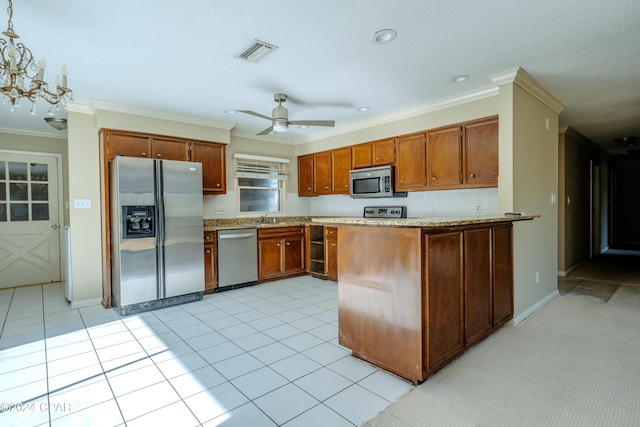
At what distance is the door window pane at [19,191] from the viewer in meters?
5.02

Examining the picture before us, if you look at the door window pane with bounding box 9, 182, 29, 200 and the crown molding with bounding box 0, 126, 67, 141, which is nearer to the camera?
the crown molding with bounding box 0, 126, 67, 141

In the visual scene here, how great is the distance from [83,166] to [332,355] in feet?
12.5

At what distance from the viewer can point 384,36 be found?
2465mm

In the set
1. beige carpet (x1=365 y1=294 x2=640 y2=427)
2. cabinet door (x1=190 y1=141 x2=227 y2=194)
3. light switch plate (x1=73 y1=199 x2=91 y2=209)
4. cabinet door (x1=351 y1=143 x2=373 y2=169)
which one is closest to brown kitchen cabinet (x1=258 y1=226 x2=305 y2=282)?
cabinet door (x1=190 y1=141 x2=227 y2=194)

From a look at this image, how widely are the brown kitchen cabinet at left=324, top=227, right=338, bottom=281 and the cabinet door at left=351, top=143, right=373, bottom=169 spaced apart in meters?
1.10

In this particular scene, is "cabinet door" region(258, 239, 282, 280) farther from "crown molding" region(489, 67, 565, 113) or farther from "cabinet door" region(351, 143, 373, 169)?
Result: "crown molding" region(489, 67, 565, 113)

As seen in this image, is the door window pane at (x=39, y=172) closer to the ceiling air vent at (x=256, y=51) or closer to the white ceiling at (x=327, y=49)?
the white ceiling at (x=327, y=49)

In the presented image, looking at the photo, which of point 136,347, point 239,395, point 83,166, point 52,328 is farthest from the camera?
point 83,166

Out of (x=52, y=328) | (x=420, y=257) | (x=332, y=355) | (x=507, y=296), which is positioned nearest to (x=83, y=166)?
(x=52, y=328)

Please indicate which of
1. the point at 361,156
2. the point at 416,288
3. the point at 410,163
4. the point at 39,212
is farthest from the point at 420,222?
the point at 39,212

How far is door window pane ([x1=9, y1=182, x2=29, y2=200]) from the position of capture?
502 cm

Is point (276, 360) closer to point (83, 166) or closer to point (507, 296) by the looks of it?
point (507, 296)

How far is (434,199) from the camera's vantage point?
4520mm

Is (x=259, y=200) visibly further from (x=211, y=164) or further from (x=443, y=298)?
(x=443, y=298)
